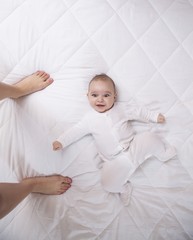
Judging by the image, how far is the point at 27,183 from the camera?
111cm

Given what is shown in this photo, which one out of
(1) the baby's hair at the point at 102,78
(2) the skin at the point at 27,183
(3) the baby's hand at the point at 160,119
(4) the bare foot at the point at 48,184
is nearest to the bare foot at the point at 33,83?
(2) the skin at the point at 27,183

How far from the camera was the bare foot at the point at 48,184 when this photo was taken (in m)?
1.13

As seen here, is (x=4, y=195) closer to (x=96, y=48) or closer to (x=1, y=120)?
(x=1, y=120)

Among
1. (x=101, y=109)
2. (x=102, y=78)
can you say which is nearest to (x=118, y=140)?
(x=101, y=109)

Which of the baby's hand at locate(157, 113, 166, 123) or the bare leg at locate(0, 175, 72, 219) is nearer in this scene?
the bare leg at locate(0, 175, 72, 219)

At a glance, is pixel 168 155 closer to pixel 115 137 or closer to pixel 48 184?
pixel 115 137

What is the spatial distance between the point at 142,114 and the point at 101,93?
18cm

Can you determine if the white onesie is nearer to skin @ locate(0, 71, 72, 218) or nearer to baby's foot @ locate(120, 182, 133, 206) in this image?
baby's foot @ locate(120, 182, 133, 206)

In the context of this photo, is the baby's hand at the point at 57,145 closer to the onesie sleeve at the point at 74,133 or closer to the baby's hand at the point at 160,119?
the onesie sleeve at the point at 74,133

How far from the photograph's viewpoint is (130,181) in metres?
1.16

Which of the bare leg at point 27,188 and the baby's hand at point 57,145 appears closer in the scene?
the bare leg at point 27,188

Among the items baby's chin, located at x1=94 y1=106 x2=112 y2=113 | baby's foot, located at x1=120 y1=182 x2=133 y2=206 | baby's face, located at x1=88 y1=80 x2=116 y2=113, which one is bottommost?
baby's foot, located at x1=120 y1=182 x2=133 y2=206

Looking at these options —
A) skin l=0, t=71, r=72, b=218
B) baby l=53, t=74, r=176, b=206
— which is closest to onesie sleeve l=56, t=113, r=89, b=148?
baby l=53, t=74, r=176, b=206

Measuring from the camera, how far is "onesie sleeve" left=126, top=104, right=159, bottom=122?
1.22 m
